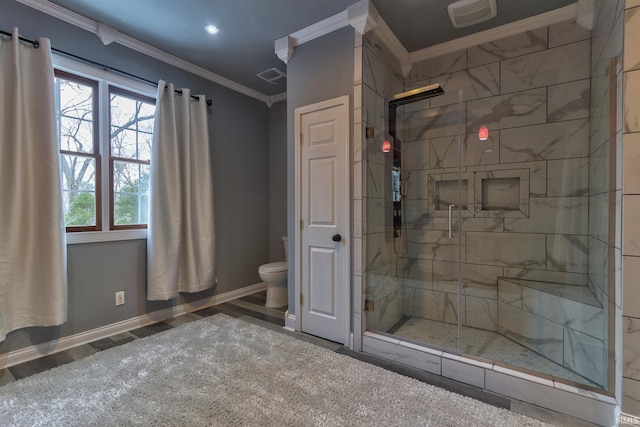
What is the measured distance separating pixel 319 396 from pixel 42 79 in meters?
2.96

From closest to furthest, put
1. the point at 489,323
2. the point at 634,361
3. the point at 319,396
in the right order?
the point at 634,361 → the point at 319,396 → the point at 489,323

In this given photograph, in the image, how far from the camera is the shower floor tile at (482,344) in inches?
76.0

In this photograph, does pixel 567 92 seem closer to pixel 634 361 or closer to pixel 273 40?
pixel 634 361

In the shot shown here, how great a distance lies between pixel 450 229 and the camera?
2.93m

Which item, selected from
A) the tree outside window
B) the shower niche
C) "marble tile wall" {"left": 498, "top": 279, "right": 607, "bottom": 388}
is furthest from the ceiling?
"marble tile wall" {"left": 498, "top": 279, "right": 607, "bottom": 388}

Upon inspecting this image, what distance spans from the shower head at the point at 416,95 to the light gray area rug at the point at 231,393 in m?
2.22

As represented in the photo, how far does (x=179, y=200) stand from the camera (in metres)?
2.94

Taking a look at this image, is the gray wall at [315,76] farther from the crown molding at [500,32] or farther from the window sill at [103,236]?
the window sill at [103,236]

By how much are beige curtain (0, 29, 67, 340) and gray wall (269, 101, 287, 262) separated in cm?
232

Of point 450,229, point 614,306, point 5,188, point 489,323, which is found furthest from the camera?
point 450,229

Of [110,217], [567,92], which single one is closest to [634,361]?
[567,92]

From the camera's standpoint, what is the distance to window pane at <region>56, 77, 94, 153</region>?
7.82ft

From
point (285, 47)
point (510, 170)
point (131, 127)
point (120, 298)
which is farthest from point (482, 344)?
point (131, 127)

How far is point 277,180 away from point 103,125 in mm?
2044
